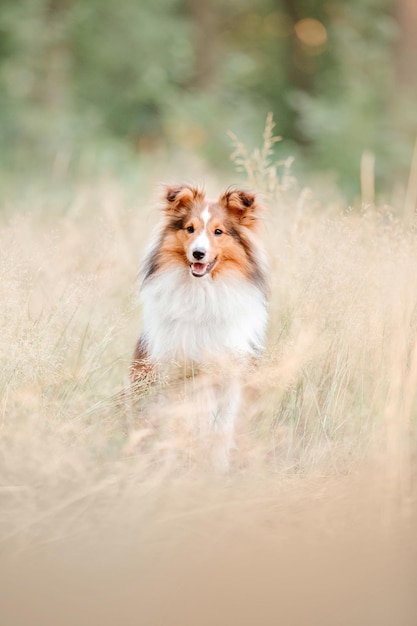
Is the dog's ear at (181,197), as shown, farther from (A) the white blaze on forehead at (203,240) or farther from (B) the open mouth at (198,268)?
(B) the open mouth at (198,268)

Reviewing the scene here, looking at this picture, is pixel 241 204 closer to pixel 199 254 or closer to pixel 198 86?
pixel 199 254

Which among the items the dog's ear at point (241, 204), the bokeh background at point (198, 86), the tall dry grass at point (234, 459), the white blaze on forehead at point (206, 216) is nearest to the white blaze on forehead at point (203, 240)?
the white blaze on forehead at point (206, 216)

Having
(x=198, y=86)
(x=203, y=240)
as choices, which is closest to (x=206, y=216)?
(x=203, y=240)

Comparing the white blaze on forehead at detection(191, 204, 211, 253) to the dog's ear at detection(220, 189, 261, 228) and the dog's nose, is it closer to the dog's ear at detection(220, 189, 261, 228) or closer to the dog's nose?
the dog's nose

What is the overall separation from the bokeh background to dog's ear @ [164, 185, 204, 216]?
430 cm

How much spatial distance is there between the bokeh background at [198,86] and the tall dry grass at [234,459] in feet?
13.2

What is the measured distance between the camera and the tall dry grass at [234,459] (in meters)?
2.51

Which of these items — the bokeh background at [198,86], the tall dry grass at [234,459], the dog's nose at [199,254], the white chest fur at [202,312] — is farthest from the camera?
the bokeh background at [198,86]

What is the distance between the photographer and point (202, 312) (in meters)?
3.42

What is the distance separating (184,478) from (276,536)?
435 mm


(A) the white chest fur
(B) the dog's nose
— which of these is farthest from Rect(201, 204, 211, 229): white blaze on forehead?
(A) the white chest fur

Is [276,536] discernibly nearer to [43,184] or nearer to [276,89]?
[43,184]

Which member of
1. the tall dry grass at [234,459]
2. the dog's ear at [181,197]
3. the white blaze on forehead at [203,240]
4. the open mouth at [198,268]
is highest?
the dog's ear at [181,197]

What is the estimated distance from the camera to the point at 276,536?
2725 mm
